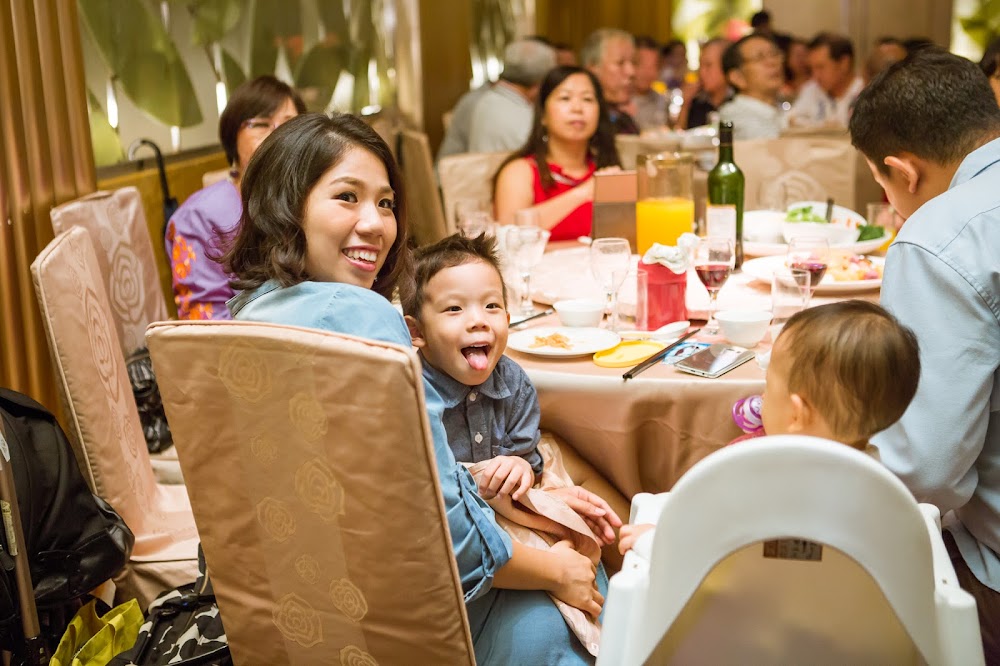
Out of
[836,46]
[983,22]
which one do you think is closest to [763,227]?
[836,46]

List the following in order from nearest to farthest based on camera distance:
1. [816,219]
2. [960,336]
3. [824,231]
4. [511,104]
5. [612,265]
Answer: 1. [960,336]
2. [612,265]
3. [824,231]
4. [816,219]
5. [511,104]

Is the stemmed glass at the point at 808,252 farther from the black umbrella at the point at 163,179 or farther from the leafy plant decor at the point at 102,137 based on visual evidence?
the leafy plant decor at the point at 102,137

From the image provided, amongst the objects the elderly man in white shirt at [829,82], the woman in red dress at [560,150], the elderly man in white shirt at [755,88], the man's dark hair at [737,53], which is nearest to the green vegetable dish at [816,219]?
the woman in red dress at [560,150]

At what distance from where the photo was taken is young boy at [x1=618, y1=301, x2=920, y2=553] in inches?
47.6

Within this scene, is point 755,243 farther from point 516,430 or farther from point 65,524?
point 65,524

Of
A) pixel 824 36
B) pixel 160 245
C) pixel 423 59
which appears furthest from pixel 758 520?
pixel 824 36

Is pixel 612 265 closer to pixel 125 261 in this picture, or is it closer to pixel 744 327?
pixel 744 327

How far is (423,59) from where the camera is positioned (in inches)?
285

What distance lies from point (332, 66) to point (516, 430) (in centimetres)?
430

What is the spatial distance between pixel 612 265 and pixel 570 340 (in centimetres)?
23

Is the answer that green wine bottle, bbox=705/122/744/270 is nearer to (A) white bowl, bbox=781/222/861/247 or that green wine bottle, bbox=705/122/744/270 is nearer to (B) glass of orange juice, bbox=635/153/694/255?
(B) glass of orange juice, bbox=635/153/694/255

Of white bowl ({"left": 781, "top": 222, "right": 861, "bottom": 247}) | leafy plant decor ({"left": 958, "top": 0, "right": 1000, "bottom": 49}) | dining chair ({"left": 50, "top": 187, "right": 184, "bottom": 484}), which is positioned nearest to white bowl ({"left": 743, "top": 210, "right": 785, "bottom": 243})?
white bowl ({"left": 781, "top": 222, "right": 861, "bottom": 247})

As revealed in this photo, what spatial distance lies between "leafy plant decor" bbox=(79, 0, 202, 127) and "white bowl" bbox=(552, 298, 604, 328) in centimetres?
182

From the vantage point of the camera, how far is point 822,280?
2.26 m
